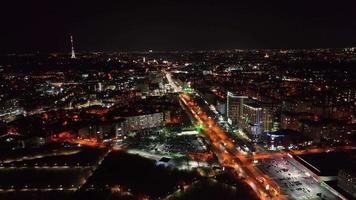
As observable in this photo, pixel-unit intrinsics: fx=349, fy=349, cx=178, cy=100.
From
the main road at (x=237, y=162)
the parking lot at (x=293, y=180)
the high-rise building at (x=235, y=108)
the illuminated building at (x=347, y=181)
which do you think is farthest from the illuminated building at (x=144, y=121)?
the illuminated building at (x=347, y=181)

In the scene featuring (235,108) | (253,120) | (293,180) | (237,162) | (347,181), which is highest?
(235,108)

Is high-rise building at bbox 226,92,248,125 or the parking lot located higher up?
high-rise building at bbox 226,92,248,125

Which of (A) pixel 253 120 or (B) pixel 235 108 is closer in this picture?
(A) pixel 253 120

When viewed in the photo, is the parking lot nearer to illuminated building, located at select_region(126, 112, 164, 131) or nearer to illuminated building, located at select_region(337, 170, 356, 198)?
illuminated building, located at select_region(337, 170, 356, 198)

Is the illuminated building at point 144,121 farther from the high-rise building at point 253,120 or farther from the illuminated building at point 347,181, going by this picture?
the illuminated building at point 347,181

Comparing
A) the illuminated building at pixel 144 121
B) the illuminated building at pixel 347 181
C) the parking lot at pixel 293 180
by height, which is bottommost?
the parking lot at pixel 293 180

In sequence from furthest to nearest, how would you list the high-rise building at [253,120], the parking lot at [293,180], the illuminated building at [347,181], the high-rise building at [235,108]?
1. the high-rise building at [235,108]
2. the high-rise building at [253,120]
3. the parking lot at [293,180]
4. the illuminated building at [347,181]

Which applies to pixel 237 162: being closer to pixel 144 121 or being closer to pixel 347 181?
pixel 347 181

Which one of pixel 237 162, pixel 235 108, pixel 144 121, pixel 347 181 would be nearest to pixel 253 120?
pixel 235 108

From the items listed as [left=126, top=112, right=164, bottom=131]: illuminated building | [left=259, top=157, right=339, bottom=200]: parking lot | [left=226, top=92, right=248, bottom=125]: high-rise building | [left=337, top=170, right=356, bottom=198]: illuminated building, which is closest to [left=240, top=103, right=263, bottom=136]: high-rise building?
[left=226, top=92, right=248, bottom=125]: high-rise building

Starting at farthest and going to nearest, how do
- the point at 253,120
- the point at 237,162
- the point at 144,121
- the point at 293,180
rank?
the point at 144,121, the point at 253,120, the point at 237,162, the point at 293,180
